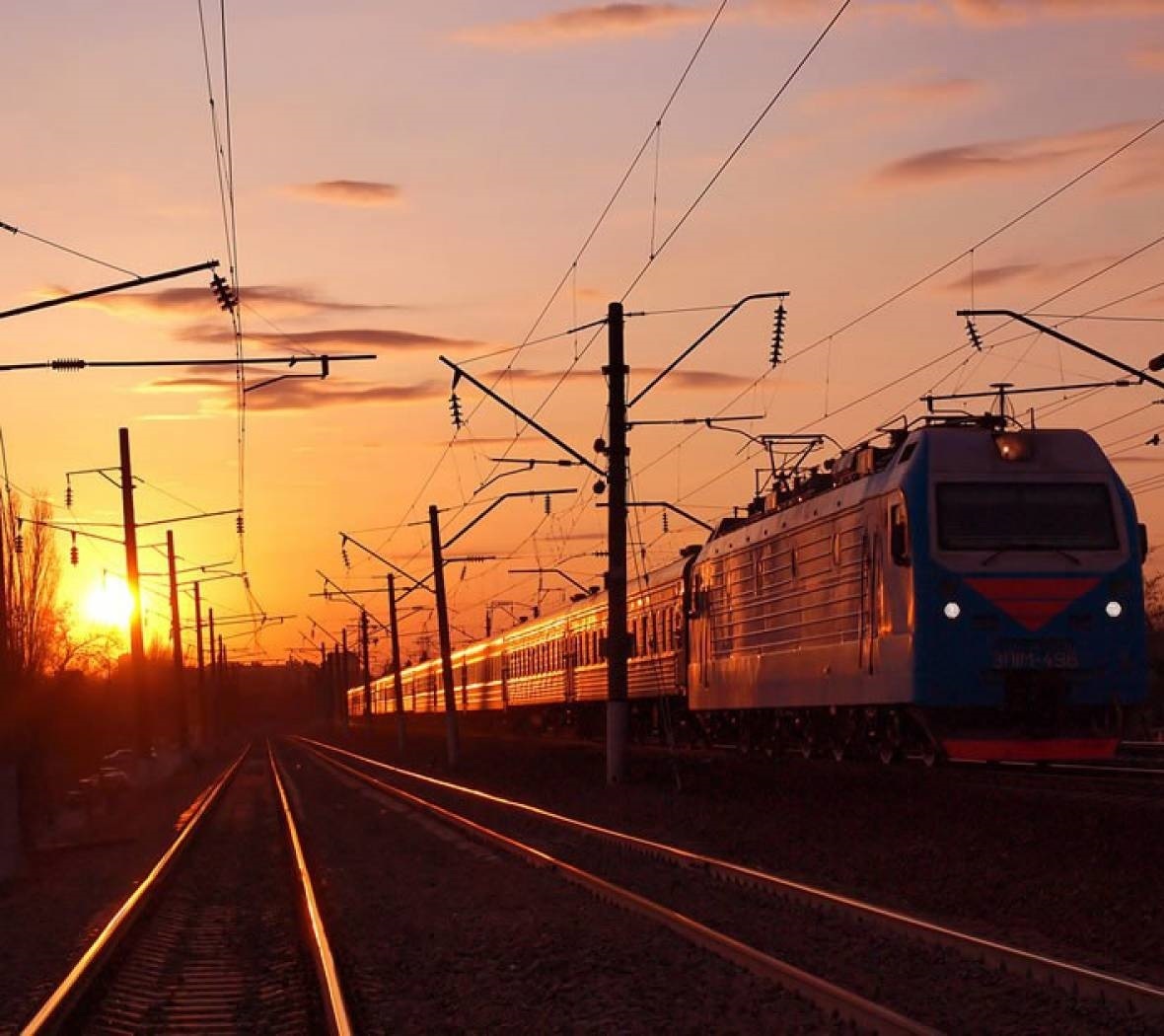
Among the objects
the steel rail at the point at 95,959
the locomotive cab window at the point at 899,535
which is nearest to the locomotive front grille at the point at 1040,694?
the locomotive cab window at the point at 899,535

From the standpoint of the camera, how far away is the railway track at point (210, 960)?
10.8 m

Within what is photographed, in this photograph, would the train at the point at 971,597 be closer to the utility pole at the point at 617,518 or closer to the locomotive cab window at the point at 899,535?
the locomotive cab window at the point at 899,535

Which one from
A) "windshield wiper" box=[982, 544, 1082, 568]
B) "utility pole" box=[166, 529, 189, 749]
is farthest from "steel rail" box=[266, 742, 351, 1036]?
"utility pole" box=[166, 529, 189, 749]

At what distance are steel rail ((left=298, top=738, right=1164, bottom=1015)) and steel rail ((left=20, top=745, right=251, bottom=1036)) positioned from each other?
528 cm

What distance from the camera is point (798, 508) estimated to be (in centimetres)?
2956

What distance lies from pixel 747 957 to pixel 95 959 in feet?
15.3

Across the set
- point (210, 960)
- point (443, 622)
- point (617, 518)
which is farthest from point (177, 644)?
point (210, 960)

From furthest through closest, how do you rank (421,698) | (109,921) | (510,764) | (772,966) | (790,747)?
(421,698) < (510,764) < (790,747) < (109,921) < (772,966)

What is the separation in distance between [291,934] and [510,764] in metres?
32.7

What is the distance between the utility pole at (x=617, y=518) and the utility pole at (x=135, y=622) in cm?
1739

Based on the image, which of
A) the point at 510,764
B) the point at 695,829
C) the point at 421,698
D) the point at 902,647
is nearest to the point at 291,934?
the point at 695,829

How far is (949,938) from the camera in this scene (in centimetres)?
1215

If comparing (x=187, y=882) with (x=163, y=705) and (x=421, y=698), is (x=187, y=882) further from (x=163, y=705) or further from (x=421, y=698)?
(x=163, y=705)

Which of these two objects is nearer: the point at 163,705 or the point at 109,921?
the point at 109,921
